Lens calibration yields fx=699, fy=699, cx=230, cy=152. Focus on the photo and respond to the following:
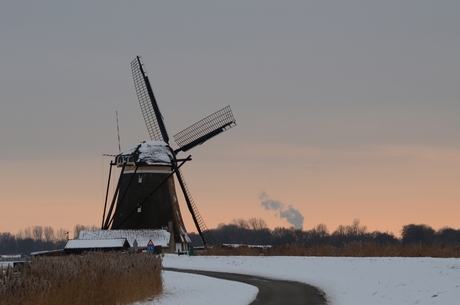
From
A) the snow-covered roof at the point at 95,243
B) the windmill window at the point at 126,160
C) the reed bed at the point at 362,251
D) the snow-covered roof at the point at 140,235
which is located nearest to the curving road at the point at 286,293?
the reed bed at the point at 362,251

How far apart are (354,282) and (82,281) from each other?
44.6ft

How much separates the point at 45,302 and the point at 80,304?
2411 mm

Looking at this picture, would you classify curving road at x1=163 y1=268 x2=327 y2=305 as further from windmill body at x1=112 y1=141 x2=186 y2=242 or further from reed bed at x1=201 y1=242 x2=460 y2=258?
windmill body at x1=112 y1=141 x2=186 y2=242

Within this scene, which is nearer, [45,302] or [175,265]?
[45,302]

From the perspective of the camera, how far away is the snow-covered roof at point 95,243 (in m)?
65.6

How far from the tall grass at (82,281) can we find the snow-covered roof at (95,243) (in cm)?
3495

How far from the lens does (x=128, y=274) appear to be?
2761cm

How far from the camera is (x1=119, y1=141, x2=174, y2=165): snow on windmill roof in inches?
2675

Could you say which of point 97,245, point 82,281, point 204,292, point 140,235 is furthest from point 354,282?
point 97,245

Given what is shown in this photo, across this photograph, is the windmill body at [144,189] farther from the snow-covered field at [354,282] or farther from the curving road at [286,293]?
the curving road at [286,293]

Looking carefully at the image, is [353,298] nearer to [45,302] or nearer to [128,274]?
[128,274]

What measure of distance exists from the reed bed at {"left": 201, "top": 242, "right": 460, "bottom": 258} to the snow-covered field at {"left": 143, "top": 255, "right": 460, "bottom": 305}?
2.58 meters

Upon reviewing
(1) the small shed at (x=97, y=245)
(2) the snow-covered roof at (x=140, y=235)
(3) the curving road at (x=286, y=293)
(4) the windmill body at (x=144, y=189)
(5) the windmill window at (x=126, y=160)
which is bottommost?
(3) the curving road at (x=286, y=293)

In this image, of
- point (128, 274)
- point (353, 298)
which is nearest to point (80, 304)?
point (128, 274)
